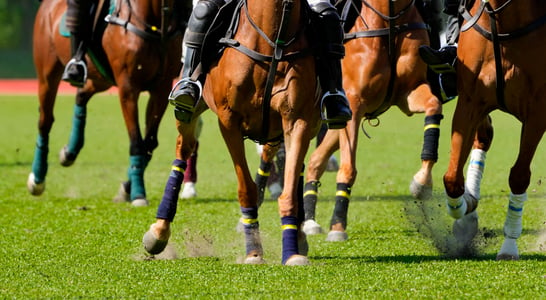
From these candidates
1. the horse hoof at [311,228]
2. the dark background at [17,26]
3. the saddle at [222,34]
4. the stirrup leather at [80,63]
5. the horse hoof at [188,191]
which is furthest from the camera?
the dark background at [17,26]

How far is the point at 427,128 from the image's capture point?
941 cm

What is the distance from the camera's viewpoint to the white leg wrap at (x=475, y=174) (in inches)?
349

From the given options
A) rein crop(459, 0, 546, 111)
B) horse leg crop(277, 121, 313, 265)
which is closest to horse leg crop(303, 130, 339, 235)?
horse leg crop(277, 121, 313, 265)

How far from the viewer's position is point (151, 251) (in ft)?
25.1

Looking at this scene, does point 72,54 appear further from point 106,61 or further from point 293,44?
point 293,44

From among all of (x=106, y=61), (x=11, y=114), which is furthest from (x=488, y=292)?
(x=11, y=114)

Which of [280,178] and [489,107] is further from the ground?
[489,107]

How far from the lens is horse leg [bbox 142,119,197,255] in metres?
7.61

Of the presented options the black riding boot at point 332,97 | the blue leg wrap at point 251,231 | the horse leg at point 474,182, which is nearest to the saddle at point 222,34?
the black riding boot at point 332,97

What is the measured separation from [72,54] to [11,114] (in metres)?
15.9

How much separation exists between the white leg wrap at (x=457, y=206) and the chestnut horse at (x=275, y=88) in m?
1.26

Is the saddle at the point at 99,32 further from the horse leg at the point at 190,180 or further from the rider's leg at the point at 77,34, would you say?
the horse leg at the point at 190,180

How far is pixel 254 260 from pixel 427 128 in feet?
9.11

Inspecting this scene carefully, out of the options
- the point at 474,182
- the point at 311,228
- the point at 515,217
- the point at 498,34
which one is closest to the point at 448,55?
the point at 498,34
